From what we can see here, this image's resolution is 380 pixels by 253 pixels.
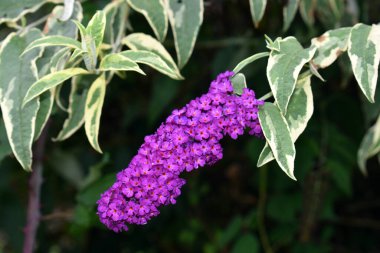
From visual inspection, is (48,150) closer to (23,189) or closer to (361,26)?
(23,189)

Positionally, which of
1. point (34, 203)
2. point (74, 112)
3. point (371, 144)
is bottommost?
point (34, 203)

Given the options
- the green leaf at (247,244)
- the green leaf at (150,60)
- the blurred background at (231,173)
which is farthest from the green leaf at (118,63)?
the green leaf at (247,244)

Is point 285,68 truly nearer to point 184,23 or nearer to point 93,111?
point 184,23

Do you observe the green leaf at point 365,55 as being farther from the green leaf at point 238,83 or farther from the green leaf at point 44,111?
the green leaf at point 44,111

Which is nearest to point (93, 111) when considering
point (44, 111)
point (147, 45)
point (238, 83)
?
point (44, 111)

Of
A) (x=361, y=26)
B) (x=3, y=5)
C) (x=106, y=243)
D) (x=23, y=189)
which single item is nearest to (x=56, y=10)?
(x=3, y=5)
